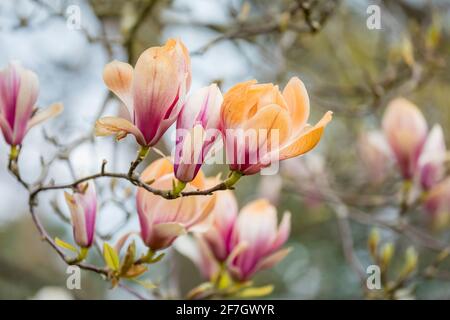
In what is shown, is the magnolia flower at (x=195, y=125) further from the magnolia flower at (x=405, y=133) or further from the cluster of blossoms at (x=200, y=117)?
the magnolia flower at (x=405, y=133)

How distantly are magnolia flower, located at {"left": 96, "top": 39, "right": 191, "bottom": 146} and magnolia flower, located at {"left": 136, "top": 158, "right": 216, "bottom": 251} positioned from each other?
93 mm

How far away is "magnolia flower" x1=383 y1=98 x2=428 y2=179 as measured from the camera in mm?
1082

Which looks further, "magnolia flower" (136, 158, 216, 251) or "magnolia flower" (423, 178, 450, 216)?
"magnolia flower" (423, 178, 450, 216)

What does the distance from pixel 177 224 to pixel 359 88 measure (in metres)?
0.85

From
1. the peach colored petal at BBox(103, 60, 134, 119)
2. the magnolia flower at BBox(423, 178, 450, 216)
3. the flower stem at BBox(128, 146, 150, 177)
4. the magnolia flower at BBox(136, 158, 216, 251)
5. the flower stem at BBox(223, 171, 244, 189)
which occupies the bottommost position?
the magnolia flower at BBox(423, 178, 450, 216)

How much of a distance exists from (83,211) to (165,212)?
0.27ft

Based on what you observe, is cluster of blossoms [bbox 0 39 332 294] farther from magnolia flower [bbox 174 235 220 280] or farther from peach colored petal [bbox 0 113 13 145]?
magnolia flower [bbox 174 235 220 280]

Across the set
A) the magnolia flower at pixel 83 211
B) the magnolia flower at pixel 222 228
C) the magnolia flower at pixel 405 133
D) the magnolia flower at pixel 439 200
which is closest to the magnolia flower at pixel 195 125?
the magnolia flower at pixel 83 211

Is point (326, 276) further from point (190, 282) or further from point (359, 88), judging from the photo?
point (359, 88)

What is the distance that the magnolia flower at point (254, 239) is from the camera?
2.87 ft

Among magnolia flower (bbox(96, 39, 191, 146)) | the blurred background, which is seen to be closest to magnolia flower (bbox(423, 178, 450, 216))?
the blurred background

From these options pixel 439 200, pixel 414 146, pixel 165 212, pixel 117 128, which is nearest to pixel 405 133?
pixel 414 146

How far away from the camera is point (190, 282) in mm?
1965

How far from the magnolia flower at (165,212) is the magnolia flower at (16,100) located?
137 millimetres
